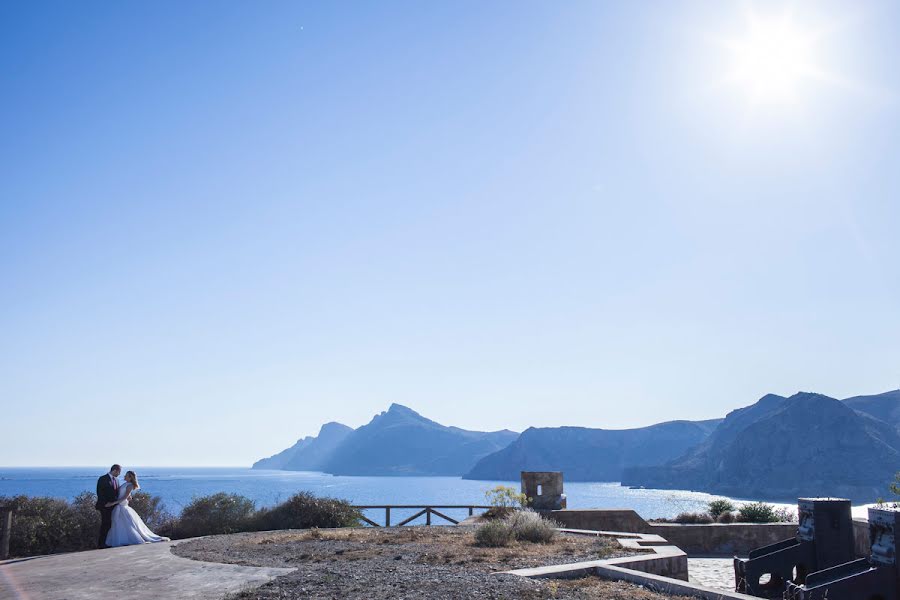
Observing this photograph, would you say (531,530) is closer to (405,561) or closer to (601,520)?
(405,561)

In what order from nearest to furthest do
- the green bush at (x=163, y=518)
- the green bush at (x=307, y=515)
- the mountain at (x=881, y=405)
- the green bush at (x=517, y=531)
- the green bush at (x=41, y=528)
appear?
the green bush at (x=517, y=531) < the green bush at (x=41, y=528) < the green bush at (x=163, y=518) < the green bush at (x=307, y=515) < the mountain at (x=881, y=405)

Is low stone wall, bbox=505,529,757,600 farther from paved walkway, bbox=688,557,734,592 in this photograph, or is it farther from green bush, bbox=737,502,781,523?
green bush, bbox=737,502,781,523

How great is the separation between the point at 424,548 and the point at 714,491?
565 feet

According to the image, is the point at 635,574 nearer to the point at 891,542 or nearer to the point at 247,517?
the point at 891,542

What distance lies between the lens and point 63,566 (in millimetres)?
9828

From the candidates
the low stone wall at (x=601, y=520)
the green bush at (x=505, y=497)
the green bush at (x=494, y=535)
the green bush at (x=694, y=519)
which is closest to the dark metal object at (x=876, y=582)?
the green bush at (x=494, y=535)

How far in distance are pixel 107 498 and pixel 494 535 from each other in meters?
8.48

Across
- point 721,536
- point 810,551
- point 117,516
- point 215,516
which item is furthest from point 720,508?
point 117,516

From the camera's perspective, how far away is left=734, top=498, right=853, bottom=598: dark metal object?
30.2 ft

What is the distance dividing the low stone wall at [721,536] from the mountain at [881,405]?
7394 inches

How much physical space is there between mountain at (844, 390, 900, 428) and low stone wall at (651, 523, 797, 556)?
616 ft

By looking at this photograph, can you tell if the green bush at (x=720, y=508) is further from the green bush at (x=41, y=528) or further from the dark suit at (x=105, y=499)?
the green bush at (x=41, y=528)

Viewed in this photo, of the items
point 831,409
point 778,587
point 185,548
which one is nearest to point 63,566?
point 185,548

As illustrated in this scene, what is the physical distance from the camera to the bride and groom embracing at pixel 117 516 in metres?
13.2
